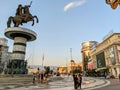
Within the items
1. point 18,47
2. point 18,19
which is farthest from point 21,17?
point 18,47

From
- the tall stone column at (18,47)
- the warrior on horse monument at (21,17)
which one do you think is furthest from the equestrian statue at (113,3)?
the warrior on horse monument at (21,17)

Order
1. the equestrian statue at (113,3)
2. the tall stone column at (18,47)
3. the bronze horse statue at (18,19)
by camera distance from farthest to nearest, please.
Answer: the bronze horse statue at (18,19)
the tall stone column at (18,47)
the equestrian statue at (113,3)

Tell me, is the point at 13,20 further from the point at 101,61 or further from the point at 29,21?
the point at 101,61

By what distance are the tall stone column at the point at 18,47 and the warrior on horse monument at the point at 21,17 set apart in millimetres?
1941

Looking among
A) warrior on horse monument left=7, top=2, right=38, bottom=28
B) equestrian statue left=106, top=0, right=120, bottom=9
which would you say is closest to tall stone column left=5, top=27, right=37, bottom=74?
warrior on horse monument left=7, top=2, right=38, bottom=28

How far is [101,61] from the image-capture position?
8225 centimetres

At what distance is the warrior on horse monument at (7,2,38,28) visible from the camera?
32094 mm

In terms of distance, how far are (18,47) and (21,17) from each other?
6.25 metres

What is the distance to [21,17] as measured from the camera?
32.5 m

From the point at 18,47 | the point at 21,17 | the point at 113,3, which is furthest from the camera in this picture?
the point at 21,17

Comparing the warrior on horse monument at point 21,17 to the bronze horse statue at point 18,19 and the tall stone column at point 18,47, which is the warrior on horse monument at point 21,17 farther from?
the tall stone column at point 18,47

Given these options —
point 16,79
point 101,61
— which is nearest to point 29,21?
point 16,79

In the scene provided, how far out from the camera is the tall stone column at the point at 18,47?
3020 cm

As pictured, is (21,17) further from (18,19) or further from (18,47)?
(18,47)
